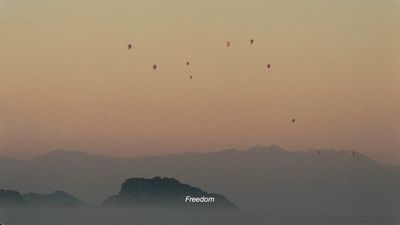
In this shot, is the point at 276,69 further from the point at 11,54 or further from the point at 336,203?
the point at 11,54

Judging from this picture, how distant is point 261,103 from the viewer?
107 inches

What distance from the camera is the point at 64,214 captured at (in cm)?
276

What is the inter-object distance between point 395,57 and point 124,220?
1195 millimetres

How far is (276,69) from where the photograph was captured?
8.93 ft

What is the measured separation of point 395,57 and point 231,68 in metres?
0.62

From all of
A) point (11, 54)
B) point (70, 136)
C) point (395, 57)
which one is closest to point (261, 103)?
point (395, 57)

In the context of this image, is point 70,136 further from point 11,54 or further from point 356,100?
point 356,100

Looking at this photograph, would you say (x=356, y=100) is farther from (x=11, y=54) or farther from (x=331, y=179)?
(x=11, y=54)

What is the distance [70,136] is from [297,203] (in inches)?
35.1

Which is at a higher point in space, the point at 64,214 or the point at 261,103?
the point at 261,103

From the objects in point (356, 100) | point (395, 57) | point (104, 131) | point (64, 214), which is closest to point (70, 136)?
point (104, 131)

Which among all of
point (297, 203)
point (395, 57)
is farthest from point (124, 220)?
point (395, 57)

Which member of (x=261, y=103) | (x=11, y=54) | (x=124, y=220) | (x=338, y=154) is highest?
(x=11, y=54)

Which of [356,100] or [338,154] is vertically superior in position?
[356,100]
